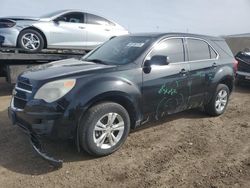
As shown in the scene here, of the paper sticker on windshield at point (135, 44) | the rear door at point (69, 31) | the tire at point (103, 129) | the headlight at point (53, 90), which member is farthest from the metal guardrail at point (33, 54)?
the tire at point (103, 129)

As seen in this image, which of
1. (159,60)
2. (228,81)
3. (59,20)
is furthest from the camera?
(59,20)

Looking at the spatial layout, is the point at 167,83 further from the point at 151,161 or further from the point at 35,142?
the point at 35,142

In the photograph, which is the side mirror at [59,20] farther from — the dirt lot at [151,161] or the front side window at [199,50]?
the front side window at [199,50]

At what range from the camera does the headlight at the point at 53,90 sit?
4.29m

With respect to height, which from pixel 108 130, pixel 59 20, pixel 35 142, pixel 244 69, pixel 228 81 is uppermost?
pixel 59 20

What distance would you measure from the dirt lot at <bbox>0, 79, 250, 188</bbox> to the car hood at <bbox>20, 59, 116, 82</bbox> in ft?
3.72

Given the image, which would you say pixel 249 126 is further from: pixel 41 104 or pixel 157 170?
pixel 41 104

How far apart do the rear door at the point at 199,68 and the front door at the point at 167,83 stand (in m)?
0.19

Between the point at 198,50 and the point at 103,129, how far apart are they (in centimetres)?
268

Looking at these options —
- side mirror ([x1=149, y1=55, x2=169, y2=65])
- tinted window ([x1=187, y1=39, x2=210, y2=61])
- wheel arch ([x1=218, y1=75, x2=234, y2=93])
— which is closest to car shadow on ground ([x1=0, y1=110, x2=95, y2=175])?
side mirror ([x1=149, y1=55, x2=169, y2=65])

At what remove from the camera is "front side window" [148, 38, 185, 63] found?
5475 millimetres

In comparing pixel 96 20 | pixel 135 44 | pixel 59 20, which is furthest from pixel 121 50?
pixel 96 20

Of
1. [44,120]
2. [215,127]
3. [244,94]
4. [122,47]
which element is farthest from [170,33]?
[244,94]

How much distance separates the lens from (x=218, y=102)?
687 cm
